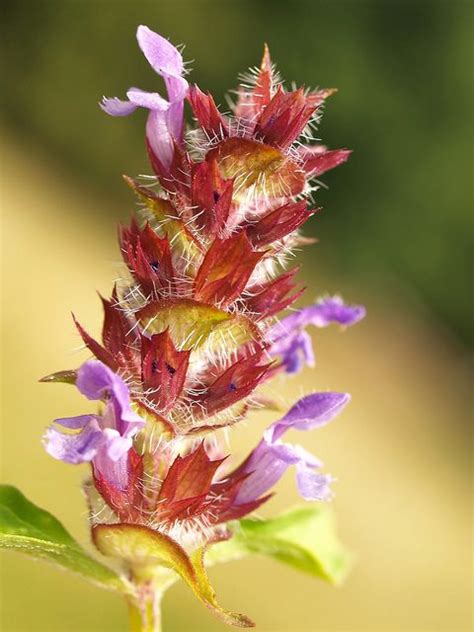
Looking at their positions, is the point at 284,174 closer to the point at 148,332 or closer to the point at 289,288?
the point at 289,288

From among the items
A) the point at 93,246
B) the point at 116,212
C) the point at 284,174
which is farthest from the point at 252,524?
the point at 116,212

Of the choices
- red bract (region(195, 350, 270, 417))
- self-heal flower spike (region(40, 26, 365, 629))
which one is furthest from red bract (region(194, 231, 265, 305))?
red bract (region(195, 350, 270, 417))

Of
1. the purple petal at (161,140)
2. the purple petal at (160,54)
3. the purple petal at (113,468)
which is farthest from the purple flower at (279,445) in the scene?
the purple petal at (160,54)

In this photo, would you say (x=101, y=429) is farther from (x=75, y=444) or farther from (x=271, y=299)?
(x=271, y=299)

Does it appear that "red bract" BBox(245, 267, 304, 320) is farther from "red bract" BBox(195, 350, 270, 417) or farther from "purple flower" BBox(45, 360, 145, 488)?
"purple flower" BBox(45, 360, 145, 488)

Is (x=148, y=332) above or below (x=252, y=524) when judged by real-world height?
above

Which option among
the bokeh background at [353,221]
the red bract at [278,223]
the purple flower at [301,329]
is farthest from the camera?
the bokeh background at [353,221]

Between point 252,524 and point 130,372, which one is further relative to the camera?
point 252,524

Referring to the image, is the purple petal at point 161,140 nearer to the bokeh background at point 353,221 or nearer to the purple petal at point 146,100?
the purple petal at point 146,100
